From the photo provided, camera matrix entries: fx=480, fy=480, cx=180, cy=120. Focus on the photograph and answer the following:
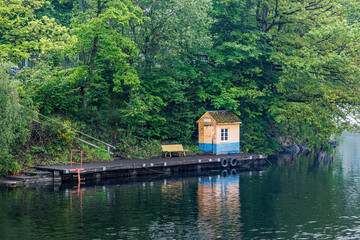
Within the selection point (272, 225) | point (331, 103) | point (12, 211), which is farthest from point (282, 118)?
point (12, 211)

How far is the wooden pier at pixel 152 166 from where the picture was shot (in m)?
32.6

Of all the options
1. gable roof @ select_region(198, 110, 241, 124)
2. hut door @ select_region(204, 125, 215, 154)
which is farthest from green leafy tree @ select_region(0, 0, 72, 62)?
hut door @ select_region(204, 125, 215, 154)

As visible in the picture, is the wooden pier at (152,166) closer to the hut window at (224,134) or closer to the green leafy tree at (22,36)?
the hut window at (224,134)

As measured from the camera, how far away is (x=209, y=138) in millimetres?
43875

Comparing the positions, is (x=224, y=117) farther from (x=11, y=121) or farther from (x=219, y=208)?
(x=11, y=121)

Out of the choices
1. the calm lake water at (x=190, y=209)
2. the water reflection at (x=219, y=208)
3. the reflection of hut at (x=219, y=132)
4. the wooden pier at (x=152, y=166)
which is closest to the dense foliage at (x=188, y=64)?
the reflection of hut at (x=219, y=132)

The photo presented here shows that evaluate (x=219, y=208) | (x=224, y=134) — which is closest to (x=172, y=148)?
(x=224, y=134)

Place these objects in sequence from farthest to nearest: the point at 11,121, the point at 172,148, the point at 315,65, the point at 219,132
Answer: the point at 219,132 < the point at 315,65 < the point at 172,148 < the point at 11,121

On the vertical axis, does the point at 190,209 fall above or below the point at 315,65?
below

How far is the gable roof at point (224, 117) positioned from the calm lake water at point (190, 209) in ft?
26.6

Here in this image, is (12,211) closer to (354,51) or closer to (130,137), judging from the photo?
(130,137)

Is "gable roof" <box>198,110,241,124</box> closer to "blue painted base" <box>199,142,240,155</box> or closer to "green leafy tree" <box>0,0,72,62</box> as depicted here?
"blue painted base" <box>199,142,240,155</box>

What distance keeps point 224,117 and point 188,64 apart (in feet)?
19.7

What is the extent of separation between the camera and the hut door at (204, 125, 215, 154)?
43.6 meters
